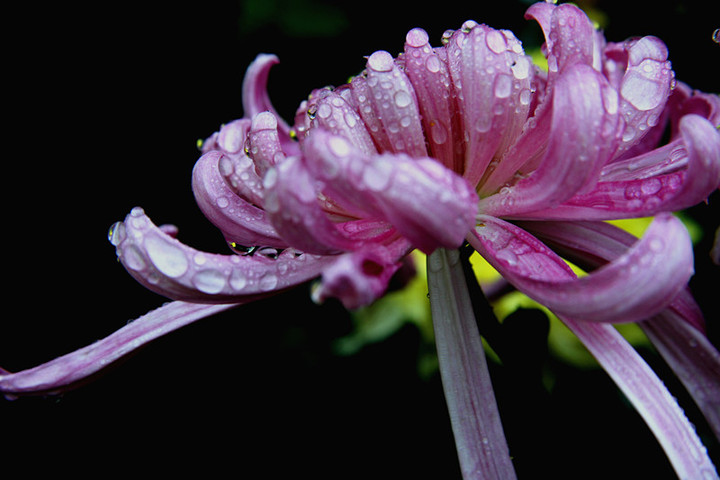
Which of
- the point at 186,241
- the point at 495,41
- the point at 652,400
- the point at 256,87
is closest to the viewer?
the point at 652,400

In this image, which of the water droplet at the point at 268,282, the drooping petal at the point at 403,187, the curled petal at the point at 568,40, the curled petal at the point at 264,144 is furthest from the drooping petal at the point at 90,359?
the curled petal at the point at 568,40

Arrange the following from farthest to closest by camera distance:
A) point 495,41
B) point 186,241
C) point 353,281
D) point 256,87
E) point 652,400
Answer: point 186,241, point 256,87, point 495,41, point 652,400, point 353,281

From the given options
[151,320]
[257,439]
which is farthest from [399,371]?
[151,320]

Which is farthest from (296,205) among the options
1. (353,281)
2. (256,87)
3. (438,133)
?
(256,87)

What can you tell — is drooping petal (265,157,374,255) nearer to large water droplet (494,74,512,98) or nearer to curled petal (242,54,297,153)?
large water droplet (494,74,512,98)

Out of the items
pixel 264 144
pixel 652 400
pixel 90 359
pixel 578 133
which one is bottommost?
pixel 652 400

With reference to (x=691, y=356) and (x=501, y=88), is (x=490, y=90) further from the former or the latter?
(x=691, y=356)

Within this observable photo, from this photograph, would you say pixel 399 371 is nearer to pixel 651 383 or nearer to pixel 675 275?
pixel 651 383
